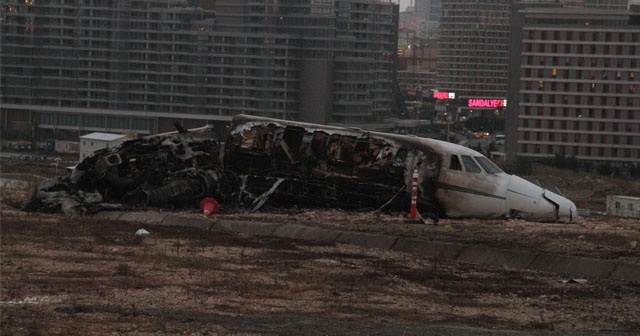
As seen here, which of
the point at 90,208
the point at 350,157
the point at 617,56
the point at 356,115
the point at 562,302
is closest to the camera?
the point at 562,302

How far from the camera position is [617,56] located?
141750 millimetres

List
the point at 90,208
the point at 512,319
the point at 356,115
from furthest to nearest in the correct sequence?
1. the point at 356,115
2. the point at 90,208
3. the point at 512,319

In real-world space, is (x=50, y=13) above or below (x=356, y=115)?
above

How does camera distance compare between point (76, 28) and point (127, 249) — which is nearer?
point (127, 249)

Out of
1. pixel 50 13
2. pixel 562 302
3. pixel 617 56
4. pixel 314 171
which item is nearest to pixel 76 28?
pixel 50 13

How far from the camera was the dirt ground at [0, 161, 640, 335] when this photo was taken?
1177 centimetres

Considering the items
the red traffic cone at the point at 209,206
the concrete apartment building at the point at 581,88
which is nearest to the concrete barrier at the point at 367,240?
the red traffic cone at the point at 209,206

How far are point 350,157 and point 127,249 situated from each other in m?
9.99

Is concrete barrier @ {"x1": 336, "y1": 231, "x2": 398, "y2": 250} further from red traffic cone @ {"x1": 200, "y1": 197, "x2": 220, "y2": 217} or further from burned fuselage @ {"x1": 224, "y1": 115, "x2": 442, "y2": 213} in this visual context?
burned fuselage @ {"x1": 224, "y1": 115, "x2": 442, "y2": 213}

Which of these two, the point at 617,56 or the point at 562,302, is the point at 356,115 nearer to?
the point at 617,56

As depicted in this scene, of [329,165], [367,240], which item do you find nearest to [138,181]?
[329,165]

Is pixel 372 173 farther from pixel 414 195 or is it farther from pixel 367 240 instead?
pixel 367 240

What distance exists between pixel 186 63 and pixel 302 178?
465ft

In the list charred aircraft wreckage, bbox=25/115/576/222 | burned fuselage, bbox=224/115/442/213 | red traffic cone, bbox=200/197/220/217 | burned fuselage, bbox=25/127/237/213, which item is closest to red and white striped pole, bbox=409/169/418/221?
charred aircraft wreckage, bbox=25/115/576/222
